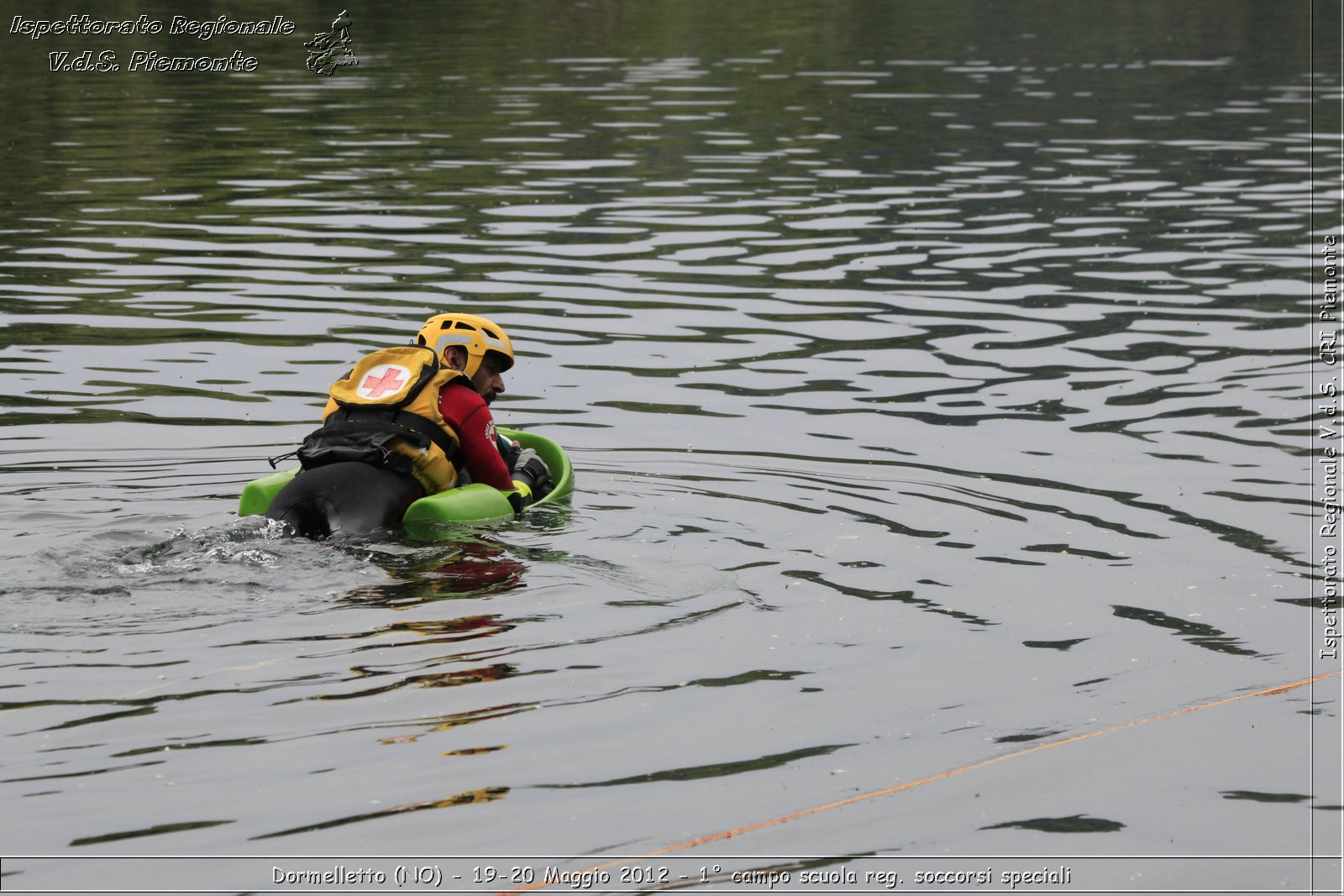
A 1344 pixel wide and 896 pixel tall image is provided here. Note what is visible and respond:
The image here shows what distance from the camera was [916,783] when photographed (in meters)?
7.12

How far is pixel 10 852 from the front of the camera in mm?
6207

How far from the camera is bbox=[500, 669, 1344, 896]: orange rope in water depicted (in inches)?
253

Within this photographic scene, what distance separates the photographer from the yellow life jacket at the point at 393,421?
32.6ft

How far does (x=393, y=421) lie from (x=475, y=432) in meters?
0.52

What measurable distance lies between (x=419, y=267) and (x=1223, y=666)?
38.7 ft

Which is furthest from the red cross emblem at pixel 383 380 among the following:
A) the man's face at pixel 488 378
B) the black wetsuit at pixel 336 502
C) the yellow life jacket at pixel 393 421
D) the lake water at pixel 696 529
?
the lake water at pixel 696 529

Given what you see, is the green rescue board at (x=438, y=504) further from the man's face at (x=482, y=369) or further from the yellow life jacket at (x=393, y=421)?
the man's face at (x=482, y=369)

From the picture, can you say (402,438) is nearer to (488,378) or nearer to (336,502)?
(336,502)

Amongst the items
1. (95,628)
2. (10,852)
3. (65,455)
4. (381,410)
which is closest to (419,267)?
(65,455)

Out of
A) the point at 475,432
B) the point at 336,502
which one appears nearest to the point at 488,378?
the point at 475,432

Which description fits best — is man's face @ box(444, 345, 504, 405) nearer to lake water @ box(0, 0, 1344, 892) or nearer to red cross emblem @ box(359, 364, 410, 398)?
red cross emblem @ box(359, 364, 410, 398)

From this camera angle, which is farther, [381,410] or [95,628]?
[381,410]

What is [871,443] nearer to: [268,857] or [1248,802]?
[1248,802]

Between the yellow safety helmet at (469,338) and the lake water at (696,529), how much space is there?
1072 millimetres
